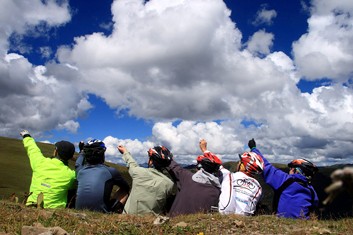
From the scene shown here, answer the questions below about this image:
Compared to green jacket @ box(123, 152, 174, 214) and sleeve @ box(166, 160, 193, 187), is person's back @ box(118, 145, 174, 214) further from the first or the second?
sleeve @ box(166, 160, 193, 187)

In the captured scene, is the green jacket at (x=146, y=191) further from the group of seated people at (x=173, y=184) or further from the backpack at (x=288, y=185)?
the backpack at (x=288, y=185)

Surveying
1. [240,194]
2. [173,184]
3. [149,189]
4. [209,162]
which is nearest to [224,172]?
[209,162]

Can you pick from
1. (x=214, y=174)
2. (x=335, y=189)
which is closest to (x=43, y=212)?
(x=214, y=174)

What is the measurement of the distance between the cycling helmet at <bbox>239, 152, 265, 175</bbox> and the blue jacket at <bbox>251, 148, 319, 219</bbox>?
0.57 feet

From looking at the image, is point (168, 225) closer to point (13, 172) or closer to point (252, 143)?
point (252, 143)

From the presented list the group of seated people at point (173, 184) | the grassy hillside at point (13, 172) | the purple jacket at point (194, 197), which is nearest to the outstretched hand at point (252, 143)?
the group of seated people at point (173, 184)

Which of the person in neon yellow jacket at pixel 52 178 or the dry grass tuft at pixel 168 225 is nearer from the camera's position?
the dry grass tuft at pixel 168 225

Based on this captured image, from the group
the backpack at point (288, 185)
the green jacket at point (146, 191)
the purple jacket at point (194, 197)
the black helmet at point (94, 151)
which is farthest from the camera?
the black helmet at point (94, 151)

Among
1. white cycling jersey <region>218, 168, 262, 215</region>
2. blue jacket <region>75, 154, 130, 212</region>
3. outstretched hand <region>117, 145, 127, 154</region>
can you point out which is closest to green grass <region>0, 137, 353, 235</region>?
white cycling jersey <region>218, 168, 262, 215</region>

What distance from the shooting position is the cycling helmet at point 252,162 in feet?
33.7

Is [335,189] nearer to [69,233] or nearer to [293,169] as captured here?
[69,233]

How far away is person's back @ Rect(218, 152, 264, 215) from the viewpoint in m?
10.1

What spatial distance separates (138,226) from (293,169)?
5.30 meters

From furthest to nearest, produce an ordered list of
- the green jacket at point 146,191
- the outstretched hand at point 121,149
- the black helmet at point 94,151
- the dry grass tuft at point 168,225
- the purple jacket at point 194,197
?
the outstretched hand at point 121,149, the black helmet at point 94,151, the green jacket at point 146,191, the purple jacket at point 194,197, the dry grass tuft at point 168,225
